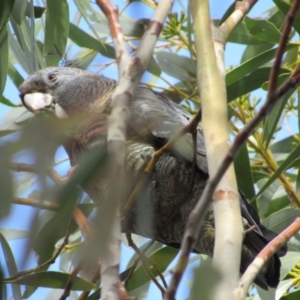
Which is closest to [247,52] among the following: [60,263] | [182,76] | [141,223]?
[182,76]

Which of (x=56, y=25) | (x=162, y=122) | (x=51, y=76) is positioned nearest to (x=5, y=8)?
(x=56, y=25)

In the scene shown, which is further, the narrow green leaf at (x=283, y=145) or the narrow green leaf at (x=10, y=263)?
the narrow green leaf at (x=283, y=145)

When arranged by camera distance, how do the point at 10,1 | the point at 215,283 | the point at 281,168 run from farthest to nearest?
the point at 281,168 < the point at 10,1 < the point at 215,283

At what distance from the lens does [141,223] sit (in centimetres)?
202

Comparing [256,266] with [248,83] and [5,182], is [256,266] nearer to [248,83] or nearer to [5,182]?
[5,182]

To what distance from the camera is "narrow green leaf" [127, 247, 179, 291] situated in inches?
74.7

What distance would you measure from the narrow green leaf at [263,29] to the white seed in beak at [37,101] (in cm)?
77

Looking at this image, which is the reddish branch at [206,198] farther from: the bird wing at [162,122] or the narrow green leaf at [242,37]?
the narrow green leaf at [242,37]

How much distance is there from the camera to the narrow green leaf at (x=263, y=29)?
1955mm

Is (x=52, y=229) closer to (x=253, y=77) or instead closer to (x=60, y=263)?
(x=253, y=77)

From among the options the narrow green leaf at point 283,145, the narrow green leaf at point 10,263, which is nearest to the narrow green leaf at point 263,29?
the narrow green leaf at point 283,145

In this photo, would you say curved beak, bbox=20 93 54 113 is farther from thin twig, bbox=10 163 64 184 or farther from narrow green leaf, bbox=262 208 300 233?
thin twig, bbox=10 163 64 184

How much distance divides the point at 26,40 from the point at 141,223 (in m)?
0.64

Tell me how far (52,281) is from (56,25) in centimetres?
82
